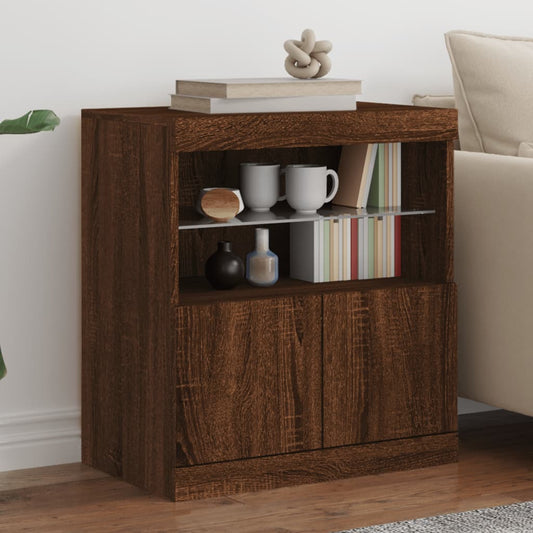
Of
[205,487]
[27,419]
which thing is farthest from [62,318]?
[205,487]

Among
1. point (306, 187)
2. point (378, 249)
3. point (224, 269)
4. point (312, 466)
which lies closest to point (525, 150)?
point (378, 249)

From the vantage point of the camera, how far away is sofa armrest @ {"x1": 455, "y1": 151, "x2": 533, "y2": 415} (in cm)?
243

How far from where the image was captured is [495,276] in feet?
8.23

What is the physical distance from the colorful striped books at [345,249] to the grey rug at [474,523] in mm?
573

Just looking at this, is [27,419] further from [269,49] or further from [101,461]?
[269,49]

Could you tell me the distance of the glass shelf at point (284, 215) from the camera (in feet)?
7.66

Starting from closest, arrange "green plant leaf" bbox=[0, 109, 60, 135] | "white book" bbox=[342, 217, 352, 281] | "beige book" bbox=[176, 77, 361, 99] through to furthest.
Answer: "green plant leaf" bbox=[0, 109, 60, 135] < "beige book" bbox=[176, 77, 361, 99] < "white book" bbox=[342, 217, 352, 281]

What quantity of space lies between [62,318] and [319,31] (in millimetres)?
882

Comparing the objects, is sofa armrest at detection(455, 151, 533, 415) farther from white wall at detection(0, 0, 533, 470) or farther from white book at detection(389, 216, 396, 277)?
white wall at detection(0, 0, 533, 470)

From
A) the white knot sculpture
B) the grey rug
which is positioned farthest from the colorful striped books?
the grey rug

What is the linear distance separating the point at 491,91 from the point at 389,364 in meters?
0.66

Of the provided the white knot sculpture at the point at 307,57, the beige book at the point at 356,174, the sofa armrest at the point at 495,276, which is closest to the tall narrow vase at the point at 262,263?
the beige book at the point at 356,174

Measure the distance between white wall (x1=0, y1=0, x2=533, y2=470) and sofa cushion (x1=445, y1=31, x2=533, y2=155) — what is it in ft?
1.24

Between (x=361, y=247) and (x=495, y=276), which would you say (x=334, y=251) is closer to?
(x=361, y=247)
